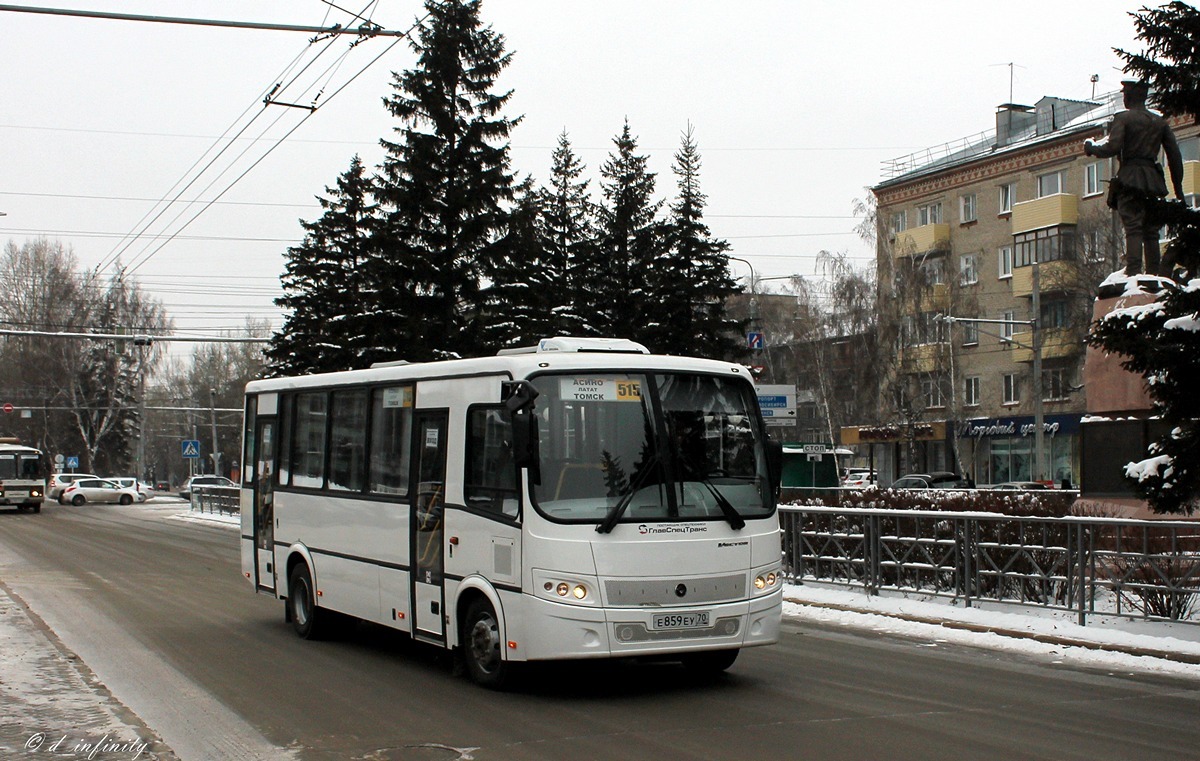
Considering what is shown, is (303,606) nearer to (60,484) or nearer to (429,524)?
(429,524)

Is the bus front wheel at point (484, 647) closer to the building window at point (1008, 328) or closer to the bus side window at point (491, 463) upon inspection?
the bus side window at point (491, 463)

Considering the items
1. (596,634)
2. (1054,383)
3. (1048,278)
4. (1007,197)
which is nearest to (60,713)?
(596,634)

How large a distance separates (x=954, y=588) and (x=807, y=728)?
724 cm

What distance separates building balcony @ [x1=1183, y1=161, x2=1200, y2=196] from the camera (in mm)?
51312

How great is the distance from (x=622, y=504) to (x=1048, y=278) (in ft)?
163

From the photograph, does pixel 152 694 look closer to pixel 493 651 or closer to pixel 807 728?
pixel 493 651

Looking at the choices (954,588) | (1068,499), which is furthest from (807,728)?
(1068,499)

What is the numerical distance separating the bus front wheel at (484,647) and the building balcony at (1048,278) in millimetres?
43980

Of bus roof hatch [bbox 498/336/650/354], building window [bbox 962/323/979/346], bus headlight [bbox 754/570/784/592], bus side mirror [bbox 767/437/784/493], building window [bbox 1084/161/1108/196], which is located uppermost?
building window [bbox 1084/161/1108/196]

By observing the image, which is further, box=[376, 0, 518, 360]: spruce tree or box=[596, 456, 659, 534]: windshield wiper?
box=[376, 0, 518, 360]: spruce tree

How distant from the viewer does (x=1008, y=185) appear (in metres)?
61.2

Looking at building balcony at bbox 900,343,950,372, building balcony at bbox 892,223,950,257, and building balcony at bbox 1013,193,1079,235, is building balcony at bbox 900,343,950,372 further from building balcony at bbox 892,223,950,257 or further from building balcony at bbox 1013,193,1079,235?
building balcony at bbox 1013,193,1079,235

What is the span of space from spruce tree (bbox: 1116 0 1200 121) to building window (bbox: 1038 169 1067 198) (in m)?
49.3

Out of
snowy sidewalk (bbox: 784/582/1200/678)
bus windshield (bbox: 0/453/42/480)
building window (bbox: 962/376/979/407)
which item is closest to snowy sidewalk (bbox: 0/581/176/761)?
snowy sidewalk (bbox: 784/582/1200/678)
